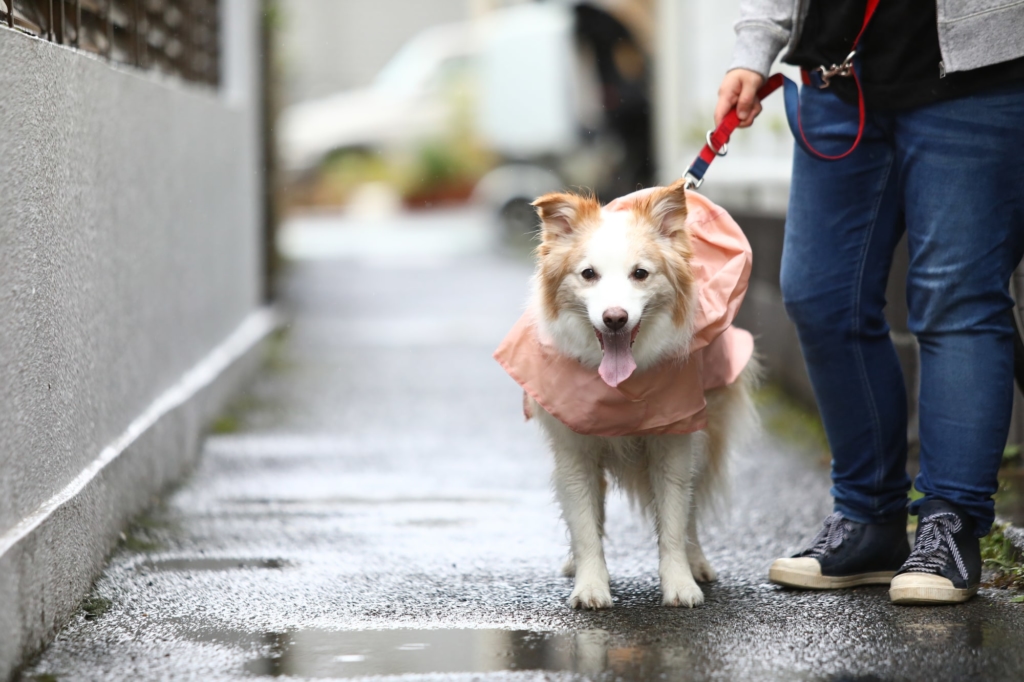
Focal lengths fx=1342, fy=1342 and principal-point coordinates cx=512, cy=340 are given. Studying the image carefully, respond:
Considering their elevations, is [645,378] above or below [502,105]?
below

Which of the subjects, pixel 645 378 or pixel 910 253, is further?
pixel 910 253

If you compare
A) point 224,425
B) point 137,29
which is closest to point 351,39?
point 224,425

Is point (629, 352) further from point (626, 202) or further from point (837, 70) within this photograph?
point (837, 70)

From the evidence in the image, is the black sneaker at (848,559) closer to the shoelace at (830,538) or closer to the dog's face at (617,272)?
the shoelace at (830,538)

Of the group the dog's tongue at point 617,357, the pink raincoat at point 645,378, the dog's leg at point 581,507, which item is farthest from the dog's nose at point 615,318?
the dog's leg at point 581,507

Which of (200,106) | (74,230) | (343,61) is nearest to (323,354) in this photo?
(200,106)

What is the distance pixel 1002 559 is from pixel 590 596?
4.51 feet

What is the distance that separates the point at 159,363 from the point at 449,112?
20.7m

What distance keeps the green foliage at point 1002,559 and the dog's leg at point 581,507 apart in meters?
1.21

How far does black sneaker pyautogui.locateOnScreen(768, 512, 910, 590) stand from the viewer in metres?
4.13

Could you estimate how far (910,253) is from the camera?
3.97m

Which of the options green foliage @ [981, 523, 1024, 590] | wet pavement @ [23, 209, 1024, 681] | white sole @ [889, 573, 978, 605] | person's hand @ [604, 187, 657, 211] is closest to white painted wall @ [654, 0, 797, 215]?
wet pavement @ [23, 209, 1024, 681]

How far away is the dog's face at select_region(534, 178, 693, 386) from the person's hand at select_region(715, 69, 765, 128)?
443 mm

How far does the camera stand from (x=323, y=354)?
1034 cm
